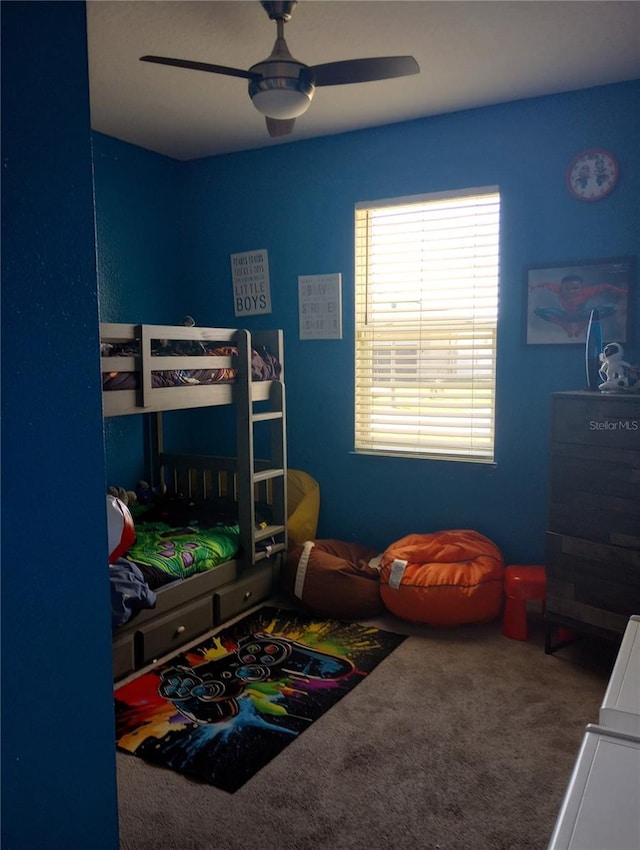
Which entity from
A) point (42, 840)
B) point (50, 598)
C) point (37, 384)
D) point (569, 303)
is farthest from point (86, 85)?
point (569, 303)

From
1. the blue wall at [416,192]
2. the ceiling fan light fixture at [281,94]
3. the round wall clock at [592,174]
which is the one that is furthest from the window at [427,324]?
the ceiling fan light fixture at [281,94]

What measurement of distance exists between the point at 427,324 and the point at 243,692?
6.97 ft

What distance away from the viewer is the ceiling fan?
7.69 feet

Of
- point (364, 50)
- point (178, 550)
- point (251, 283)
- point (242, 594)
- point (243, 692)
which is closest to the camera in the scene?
point (243, 692)

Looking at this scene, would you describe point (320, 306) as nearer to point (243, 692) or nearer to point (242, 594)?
point (242, 594)

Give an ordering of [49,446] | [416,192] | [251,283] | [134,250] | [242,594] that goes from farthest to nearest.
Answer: [251,283], [134,250], [416,192], [242,594], [49,446]

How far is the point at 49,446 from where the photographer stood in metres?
1.16

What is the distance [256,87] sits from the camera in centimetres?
241

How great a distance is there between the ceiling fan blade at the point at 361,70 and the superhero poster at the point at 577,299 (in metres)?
1.33

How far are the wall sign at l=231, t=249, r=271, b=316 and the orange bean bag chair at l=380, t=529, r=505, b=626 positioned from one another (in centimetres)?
176

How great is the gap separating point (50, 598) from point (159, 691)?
1603mm

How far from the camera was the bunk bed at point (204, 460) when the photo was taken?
2812mm

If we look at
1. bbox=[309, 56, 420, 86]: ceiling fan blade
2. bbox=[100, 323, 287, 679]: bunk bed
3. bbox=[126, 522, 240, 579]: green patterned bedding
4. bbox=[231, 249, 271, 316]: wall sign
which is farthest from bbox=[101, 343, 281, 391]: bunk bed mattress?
bbox=[309, 56, 420, 86]: ceiling fan blade

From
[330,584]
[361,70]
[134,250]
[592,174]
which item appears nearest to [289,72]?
[361,70]
